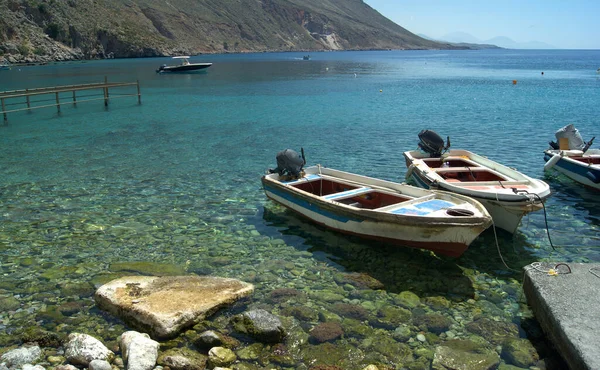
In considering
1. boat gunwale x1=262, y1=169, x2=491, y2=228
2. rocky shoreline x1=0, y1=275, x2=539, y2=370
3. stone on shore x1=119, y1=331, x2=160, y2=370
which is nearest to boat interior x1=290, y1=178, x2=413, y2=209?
boat gunwale x1=262, y1=169, x2=491, y2=228

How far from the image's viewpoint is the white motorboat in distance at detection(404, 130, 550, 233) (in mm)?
11703

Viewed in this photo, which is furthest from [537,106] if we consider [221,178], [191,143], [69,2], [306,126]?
[69,2]

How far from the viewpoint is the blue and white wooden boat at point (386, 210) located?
10.2 metres

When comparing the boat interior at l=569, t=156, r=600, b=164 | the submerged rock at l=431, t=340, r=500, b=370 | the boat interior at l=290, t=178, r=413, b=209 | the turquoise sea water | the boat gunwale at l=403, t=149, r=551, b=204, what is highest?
the boat gunwale at l=403, t=149, r=551, b=204

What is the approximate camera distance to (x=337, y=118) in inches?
1341

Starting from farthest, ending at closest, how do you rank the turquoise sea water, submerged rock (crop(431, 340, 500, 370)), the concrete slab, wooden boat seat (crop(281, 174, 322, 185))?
wooden boat seat (crop(281, 174, 322, 185)) < the turquoise sea water < submerged rock (crop(431, 340, 500, 370)) < the concrete slab

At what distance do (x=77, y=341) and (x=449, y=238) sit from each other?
281 inches

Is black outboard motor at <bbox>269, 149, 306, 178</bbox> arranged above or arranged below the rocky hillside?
below

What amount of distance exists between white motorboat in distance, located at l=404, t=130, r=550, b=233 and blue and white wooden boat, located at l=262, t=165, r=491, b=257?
1.16m

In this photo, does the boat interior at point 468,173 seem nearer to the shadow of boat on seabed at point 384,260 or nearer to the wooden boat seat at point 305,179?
the wooden boat seat at point 305,179

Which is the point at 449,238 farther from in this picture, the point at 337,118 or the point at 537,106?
the point at 537,106

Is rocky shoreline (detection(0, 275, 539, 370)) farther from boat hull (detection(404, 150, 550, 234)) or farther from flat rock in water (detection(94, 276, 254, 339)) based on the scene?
boat hull (detection(404, 150, 550, 234))

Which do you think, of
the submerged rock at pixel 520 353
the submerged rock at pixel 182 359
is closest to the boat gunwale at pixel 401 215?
the submerged rock at pixel 520 353

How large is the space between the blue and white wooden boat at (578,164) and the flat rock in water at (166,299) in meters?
12.1
